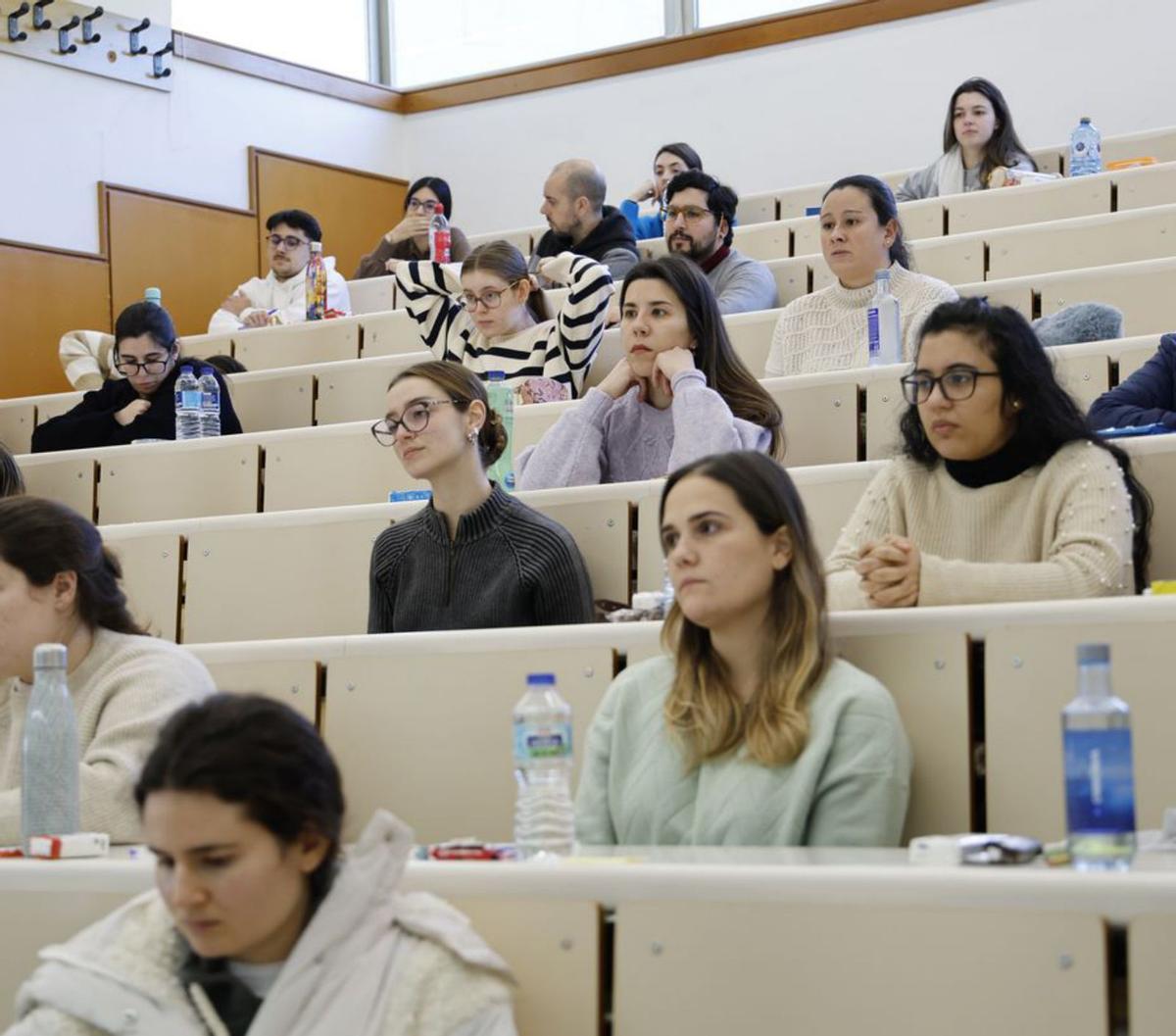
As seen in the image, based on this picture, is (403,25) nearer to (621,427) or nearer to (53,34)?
(53,34)

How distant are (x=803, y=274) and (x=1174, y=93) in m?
2.26

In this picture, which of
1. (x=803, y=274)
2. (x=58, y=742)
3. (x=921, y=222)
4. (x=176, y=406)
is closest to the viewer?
(x=58, y=742)

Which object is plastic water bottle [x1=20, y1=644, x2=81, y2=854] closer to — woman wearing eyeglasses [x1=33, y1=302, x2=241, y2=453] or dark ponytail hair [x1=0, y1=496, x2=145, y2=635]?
dark ponytail hair [x1=0, y1=496, x2=145, y2=635]

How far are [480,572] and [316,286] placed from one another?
3018 millimetres

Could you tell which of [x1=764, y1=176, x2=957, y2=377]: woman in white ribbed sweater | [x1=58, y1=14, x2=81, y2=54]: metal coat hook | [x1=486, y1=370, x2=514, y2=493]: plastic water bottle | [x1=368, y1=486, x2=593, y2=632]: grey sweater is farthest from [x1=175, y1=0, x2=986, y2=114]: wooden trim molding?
[x1=368, y1=486, x2=593, y2=632]: grey sweater

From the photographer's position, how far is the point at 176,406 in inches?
169

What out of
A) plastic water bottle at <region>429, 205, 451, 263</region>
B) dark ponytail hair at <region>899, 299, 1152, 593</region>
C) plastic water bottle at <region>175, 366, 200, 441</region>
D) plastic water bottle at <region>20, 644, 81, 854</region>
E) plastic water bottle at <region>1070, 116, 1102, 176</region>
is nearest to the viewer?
plastic water bottle at <region>20, 644, 81, 854</region>

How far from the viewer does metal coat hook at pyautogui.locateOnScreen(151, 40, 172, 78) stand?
21.9 ft

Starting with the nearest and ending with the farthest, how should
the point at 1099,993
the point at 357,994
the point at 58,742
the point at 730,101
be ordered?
the point at 1099,993 → the point at 357,994 → the point at 58,742 → the point at 730,101

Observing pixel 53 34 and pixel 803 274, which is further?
pixel 53 34

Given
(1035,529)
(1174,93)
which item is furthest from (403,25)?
(1035,529)

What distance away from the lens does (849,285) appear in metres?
3.86

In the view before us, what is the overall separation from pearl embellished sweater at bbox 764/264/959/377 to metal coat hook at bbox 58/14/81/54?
351 centimetres

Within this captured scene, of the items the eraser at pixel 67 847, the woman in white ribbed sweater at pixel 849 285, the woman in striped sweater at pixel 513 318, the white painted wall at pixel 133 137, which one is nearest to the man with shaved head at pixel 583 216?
the woman in striped sweater at pixel 513 318
